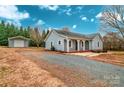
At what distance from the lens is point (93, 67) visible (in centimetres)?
438

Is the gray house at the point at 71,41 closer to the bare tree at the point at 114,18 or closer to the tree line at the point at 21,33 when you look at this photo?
the tree line at the point at 21,33

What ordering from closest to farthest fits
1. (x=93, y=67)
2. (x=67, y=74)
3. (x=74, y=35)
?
(x=67, y=74) → (x=93, y=67) → (x=74, y=35)

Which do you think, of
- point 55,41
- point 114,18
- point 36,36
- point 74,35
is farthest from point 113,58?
point 36,36

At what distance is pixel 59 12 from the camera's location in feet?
14.4

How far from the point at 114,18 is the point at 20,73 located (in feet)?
5.99

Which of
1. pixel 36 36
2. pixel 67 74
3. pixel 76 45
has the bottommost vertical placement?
pixel 67 74

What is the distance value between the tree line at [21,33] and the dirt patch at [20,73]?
0.22 meters

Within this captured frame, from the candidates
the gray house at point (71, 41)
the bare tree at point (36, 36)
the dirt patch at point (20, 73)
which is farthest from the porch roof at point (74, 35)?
the dirt patch at point (20, 73)

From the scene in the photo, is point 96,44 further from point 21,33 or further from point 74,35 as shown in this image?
point 21,33

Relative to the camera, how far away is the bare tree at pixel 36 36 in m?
4.50

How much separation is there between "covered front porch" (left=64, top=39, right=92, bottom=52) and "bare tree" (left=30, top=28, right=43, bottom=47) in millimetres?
468

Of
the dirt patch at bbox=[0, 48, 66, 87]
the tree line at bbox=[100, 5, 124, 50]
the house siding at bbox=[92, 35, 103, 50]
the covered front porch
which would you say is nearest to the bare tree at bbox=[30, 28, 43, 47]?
the dirt patch at bbox=[0, 48, 66, 87]

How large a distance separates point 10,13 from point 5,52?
68cm

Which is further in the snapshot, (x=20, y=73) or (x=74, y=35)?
(x=74, y=35)
